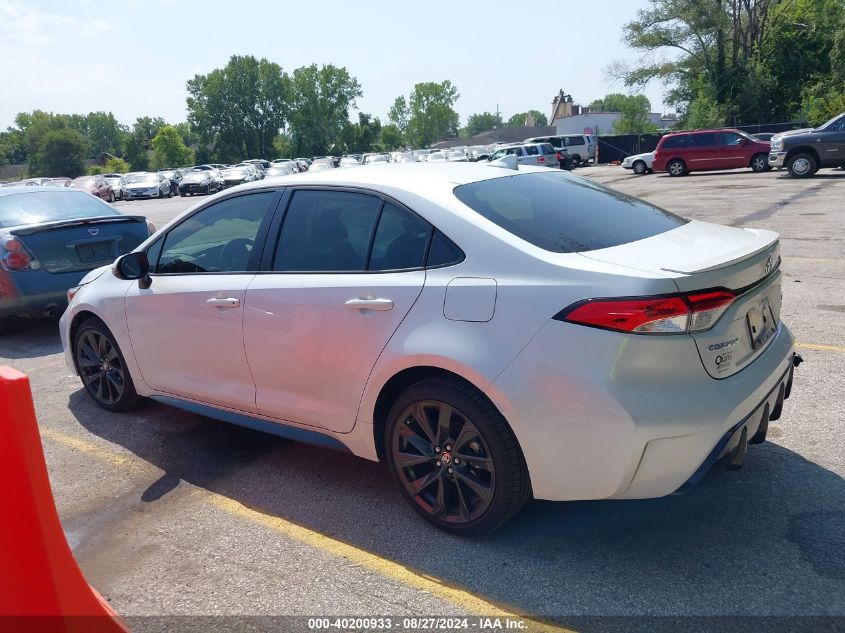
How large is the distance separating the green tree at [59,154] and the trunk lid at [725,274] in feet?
346

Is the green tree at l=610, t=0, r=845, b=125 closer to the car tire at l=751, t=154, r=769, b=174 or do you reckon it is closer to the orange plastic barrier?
the car tire at l=751, t=154, r=769, b=174

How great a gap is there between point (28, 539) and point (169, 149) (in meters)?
107

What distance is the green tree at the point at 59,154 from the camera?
309 ft

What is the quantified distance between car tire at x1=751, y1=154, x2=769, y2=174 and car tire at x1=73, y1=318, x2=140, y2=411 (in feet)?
88.8

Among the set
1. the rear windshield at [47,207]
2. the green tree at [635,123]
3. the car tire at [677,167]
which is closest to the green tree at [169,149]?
the green tree at [635,123]

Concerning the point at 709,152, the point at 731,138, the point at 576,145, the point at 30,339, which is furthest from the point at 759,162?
the point at 30,339

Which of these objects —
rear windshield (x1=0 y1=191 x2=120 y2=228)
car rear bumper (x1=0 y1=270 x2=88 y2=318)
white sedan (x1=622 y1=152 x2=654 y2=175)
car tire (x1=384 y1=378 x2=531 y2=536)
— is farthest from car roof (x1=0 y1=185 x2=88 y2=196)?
white sedan (x1=622 y1=152 x2=654 y2=175)

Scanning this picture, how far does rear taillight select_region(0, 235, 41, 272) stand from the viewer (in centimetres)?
708

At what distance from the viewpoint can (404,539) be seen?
328 cm

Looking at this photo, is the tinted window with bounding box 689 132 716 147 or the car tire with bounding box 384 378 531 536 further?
the tinted window with bounding box 689 132 716 147

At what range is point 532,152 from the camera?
3662 cm

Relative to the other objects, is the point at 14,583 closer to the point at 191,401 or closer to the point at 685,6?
the point at 191,401

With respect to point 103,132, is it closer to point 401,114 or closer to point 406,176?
point 401,114

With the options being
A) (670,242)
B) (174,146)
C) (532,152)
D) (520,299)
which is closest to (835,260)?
(670,242)
